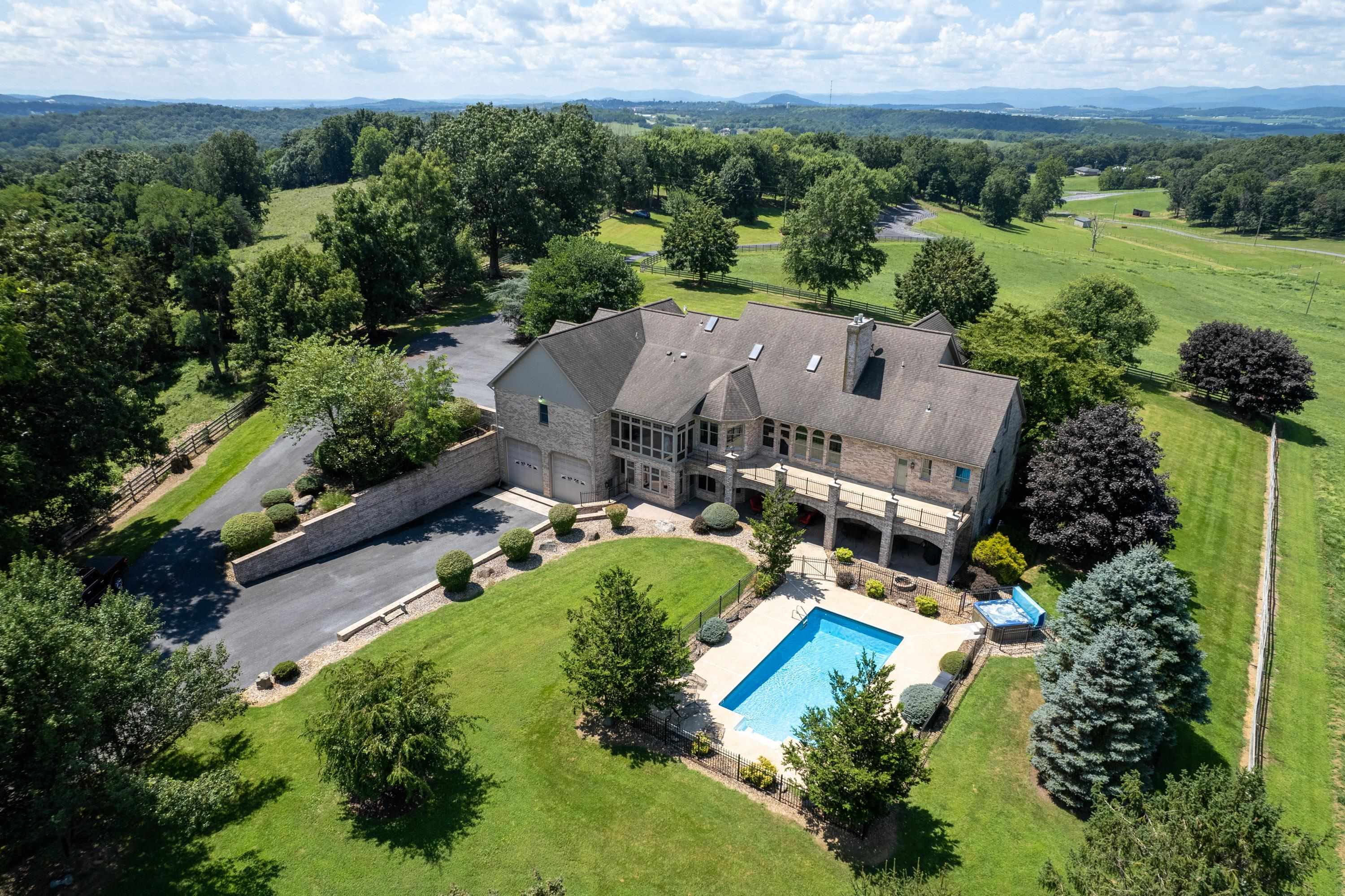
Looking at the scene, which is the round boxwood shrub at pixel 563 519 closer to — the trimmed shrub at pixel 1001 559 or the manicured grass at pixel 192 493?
the manicured grass at pixel 192 493

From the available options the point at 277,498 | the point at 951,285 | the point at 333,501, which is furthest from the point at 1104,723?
the point at 951,285

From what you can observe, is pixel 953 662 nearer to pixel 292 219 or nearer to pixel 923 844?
pixel 923 844

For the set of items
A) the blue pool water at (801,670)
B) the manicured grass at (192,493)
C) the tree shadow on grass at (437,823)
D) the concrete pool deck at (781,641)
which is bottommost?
the blue pool water at (801,670)

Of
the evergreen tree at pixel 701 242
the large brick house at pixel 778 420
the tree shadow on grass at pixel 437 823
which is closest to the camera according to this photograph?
the tree shadow on grass at pixel 437 823

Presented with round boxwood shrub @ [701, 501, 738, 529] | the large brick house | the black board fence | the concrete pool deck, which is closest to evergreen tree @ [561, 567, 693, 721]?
the concrete pool deck

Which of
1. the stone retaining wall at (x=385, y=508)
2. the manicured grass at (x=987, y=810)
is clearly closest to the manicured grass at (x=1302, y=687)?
the manicured grass at (x=987, y=810)

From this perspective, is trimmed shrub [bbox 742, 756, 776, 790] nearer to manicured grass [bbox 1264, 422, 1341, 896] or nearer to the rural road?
manicured grass [bbox 1264, 422, 1341, 896]

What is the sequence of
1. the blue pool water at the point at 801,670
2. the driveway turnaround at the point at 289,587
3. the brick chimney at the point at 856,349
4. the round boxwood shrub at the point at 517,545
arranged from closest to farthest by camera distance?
the blue pool water at the point at 801,670, the driveway turnaround at the point at 289,587, the round boxwood shrub at the point at 517,545, the brick chimney at the point at 856,349

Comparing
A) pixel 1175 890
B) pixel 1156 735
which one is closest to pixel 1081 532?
pixel 1156 735
